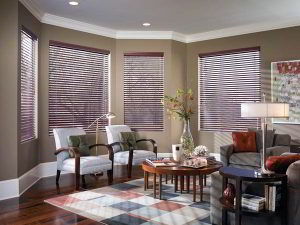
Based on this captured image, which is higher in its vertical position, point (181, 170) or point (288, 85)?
point (288, 85)

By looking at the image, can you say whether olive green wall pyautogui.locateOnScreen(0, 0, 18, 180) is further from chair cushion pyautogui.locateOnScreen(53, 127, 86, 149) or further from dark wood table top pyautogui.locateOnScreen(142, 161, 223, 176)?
dark wood table top pyautogui.locateOnScreen(142, 161, 223, 176)

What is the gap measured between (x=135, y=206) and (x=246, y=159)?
230 centimetres

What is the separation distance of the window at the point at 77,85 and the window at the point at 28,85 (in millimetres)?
391

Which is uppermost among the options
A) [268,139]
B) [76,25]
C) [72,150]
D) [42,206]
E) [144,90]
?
[76,25]

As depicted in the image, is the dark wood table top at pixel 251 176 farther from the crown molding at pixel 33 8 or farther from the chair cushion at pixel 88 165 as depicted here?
the crown molding at pixel 33 8

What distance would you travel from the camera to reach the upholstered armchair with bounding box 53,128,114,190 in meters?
4.95

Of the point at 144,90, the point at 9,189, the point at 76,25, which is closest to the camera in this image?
the point at 9,189

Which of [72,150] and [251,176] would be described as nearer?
[251,176]

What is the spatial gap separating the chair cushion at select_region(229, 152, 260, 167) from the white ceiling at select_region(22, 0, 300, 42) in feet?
8.15

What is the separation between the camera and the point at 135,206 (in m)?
4.15

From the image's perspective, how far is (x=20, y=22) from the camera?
4.84 metres

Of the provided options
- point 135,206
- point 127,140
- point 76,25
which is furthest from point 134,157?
point 76,25

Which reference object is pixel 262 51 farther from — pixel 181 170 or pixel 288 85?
A: pixel 181 170

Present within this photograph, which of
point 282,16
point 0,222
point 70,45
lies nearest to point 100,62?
point 70,45
